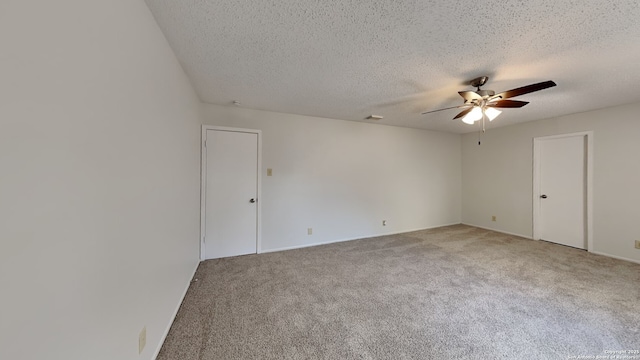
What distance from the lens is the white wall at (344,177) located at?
11.8ft

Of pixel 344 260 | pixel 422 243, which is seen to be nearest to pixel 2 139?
pixel 344 260

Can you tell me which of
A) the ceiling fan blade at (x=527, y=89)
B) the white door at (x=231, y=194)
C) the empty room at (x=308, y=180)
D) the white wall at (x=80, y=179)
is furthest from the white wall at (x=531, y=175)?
the white wall at (x=80, y=179)

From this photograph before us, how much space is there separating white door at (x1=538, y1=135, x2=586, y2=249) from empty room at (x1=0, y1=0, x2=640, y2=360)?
28 mm

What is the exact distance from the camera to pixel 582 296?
2271mm

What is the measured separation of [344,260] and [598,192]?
4100 millimetres

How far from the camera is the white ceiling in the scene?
55.7 inches

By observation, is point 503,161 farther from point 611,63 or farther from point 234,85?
point 234,85

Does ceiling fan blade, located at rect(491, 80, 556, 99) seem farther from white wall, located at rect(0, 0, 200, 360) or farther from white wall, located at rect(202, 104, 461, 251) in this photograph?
white wall, located at rect(0, 0, 200, 360)

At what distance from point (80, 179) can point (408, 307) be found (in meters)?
2.47

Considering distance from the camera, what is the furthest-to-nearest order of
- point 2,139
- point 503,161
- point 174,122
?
point 503,161, point 174,122, point 2,139

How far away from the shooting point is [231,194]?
3344 millimetres


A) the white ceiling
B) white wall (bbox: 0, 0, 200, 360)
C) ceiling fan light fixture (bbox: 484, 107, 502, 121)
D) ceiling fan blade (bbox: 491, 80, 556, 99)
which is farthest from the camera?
ceiling fan light fixture (bbox: 484, 107, 502, 121)

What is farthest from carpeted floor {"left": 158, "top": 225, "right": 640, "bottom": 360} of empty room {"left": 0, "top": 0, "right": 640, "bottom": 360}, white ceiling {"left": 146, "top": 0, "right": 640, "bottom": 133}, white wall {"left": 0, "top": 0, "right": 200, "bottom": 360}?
white ceiling {"left": 146, "top": 0, "right": 640, "bottom": 133}

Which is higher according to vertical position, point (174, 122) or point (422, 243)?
point (174, 122)
